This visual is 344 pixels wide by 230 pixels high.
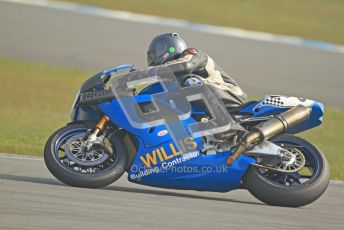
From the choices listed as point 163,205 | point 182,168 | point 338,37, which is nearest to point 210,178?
point 182,168

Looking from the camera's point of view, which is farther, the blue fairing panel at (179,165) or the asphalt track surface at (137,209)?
the blue fairing panel at (179,165)

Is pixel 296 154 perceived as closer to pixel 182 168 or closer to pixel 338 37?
pixel 182 168

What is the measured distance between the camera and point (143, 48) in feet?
70.5

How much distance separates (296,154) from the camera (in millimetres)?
7785

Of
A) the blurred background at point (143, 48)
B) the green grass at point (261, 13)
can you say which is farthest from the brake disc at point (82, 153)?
the green grass at point (261, 13)

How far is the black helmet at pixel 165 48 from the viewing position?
8.16 m

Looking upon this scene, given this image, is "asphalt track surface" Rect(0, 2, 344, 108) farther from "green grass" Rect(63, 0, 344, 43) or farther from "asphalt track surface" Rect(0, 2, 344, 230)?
"green grass" Rect(63, 0, 344, 43)

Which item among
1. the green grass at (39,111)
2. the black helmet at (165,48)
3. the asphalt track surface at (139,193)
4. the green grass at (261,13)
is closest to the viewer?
the asphalt track surface at (139,193)

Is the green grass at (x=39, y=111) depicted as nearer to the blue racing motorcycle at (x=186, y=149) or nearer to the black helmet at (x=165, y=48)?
the blue racing motorcycle at (x=186, y=149)

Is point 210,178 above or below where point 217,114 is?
below

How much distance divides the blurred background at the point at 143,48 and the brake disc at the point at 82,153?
14.9ft

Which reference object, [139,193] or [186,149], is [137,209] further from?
[186,149]

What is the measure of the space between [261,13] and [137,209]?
72.2 feet

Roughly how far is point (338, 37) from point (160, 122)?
18.3 meters
